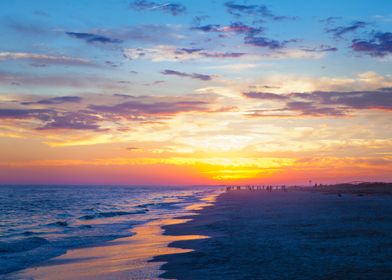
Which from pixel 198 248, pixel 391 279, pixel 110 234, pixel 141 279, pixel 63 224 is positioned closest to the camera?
pixel 391 279

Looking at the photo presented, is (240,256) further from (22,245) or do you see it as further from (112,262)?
(22,245)

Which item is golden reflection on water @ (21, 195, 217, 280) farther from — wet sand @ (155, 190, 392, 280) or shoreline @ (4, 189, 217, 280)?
wet sand @ (155, 190, 392, 280)

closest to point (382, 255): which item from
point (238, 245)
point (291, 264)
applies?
point (291, 264)

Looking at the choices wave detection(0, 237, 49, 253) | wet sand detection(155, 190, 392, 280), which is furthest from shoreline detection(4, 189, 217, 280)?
wave detection(0, 237, 49, 253)

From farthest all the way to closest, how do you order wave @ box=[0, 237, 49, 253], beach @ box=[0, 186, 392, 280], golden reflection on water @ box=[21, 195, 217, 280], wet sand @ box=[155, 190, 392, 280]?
1. wave @ box=[0, 237, 49, 253]
2. golden reflection on water @ box=[21, 195, 217, 280]
3. beach @ box=[0, 186, 392, 280]
4. wet sand @ box=[155, 190, 392, 280]

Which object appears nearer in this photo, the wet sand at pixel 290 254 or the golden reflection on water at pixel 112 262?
the wet sand at pixel 290 254

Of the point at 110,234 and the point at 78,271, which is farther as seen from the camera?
the point at 110,234

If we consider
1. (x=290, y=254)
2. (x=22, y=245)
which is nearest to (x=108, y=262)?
(x=290, y=254)

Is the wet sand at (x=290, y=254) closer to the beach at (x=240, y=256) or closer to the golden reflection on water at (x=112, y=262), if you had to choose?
the beach at (x=240, y=256)

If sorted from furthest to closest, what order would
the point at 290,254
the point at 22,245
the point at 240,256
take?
the point at 22,245 → the point at 240,256 → the point at 290,254

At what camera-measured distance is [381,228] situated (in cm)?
2183

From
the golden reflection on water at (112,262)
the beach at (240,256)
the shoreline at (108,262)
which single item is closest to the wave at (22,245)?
the beach at (240,256)

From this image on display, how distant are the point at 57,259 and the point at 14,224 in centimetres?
1806

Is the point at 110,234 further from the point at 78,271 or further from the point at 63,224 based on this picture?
the point at 78,271
